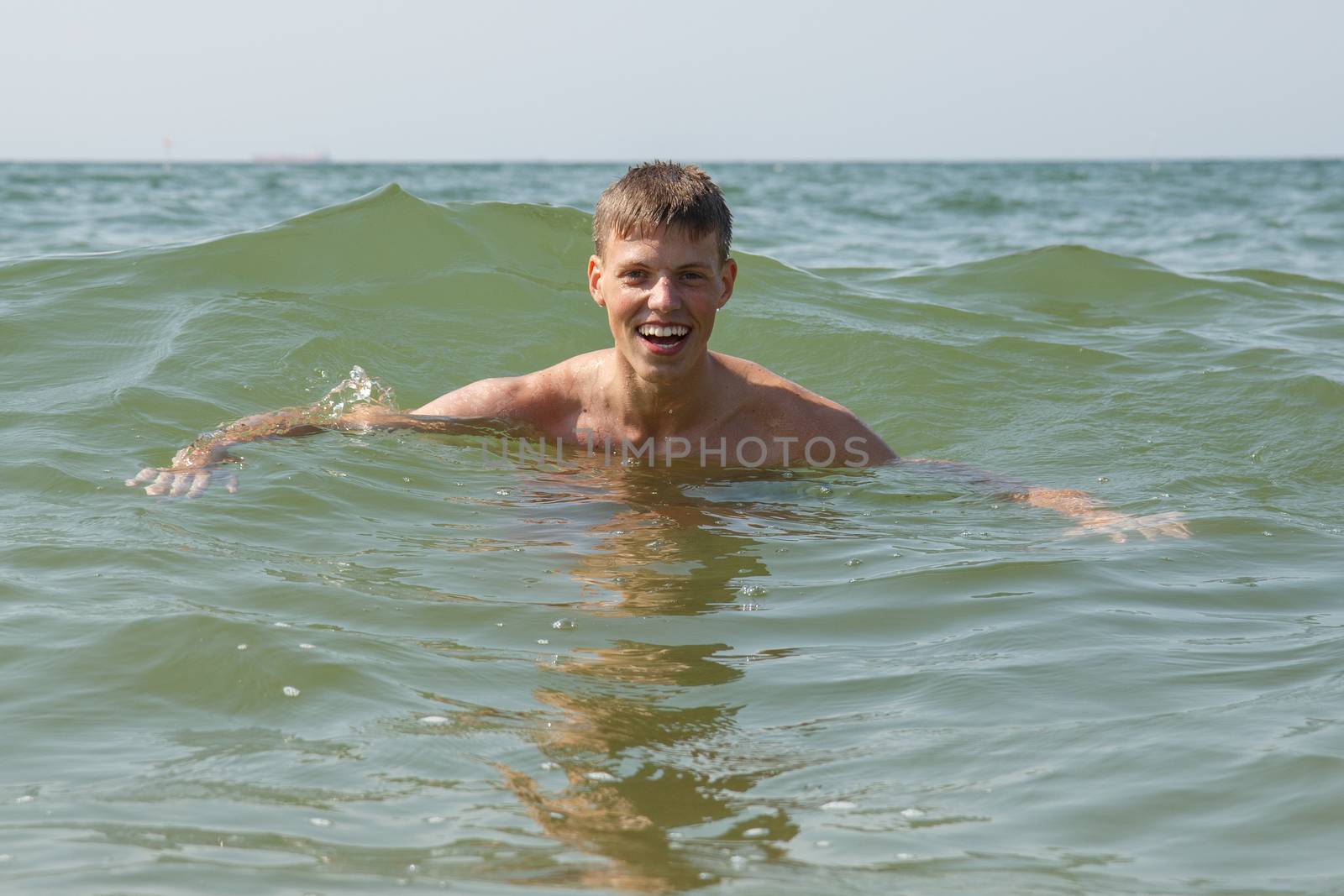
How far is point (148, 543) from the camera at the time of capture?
4023 mm

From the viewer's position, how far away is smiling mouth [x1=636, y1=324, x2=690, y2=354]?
4.66 metres

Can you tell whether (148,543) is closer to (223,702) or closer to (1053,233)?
(223,702)

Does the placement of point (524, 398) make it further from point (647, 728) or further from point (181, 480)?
point (647, 728)

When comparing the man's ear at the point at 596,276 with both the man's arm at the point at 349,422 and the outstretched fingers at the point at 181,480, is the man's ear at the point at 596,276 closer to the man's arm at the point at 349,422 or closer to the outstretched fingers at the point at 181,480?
the man's arm at the point at 349,422

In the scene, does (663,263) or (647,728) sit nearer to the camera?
(647,728)

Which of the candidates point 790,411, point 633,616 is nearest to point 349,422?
point 790,411

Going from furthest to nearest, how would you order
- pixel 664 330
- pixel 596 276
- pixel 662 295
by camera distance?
pixel 596 276
pixel 664 330
pixel 662 295

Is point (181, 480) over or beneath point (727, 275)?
beneath

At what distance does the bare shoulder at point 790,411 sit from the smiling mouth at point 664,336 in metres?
0.47

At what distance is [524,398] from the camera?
5.19m

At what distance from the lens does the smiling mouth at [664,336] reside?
15.3 ft

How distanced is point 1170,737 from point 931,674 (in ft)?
1.89

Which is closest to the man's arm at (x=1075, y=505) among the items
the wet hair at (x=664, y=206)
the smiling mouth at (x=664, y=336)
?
the smiling mouth at (x=664, y=336)

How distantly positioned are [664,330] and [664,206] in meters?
0.42
